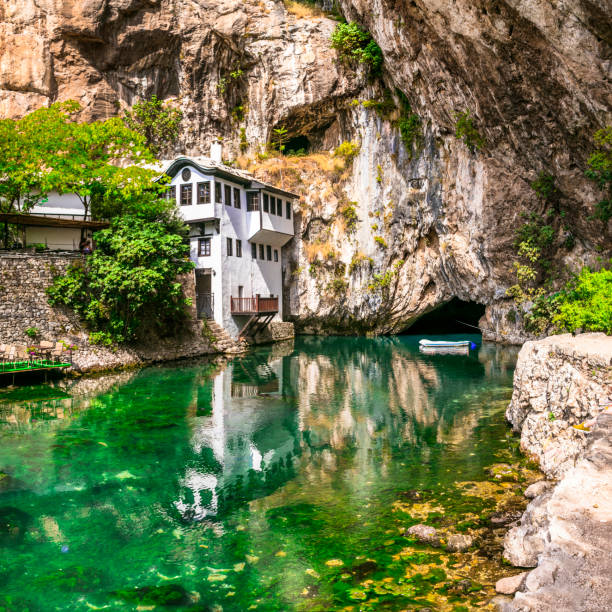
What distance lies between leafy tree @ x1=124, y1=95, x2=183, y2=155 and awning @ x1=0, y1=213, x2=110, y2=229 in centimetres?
1865

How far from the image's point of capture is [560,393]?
36.9 ft

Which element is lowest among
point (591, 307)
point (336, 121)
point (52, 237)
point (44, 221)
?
point (591, 307)

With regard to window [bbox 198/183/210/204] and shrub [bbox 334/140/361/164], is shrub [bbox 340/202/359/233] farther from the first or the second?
window [bbox 198/183/210/204]

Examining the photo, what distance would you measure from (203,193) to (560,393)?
27.8 m

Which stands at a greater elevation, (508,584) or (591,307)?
(591,307)

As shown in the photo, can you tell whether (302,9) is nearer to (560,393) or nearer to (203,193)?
(203,193)

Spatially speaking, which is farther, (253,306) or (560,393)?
(253,306)

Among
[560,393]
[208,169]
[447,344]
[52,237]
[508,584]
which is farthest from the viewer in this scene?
[208,169]

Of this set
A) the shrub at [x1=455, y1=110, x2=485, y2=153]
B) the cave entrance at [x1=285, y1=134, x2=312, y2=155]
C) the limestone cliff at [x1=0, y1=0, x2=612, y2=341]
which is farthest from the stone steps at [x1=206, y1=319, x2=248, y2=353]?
the cave entrance at [x1=285, y1=134, x2=312, y2=155]

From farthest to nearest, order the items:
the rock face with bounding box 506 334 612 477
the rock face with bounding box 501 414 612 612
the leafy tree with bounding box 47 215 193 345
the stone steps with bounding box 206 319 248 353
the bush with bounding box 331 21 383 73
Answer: the bush with bounding box 331 21 383 73 → the stone steps with bounding box 206 319 248 353 → the leafy tree with bounding box 47 215 193 345 → the rock face with bounding box 506 334 612 477 → the rock face with bounding box 501 414 612 612

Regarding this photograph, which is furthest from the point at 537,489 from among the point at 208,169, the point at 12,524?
the point at 208,169

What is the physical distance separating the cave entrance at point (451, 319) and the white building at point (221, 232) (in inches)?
640

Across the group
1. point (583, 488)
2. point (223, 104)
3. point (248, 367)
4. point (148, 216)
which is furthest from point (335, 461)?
point (223, 104)

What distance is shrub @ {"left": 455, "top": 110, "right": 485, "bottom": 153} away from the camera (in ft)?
99.7
